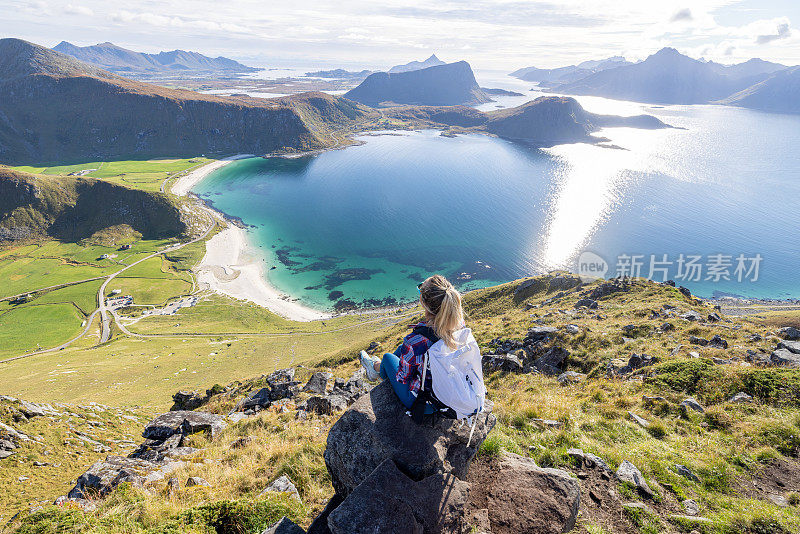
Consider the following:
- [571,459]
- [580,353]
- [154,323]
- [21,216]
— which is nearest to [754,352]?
[580,353]

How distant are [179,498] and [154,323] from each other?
94.5 m

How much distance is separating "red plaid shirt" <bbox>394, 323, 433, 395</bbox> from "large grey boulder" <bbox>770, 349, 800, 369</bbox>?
17512 millimetres

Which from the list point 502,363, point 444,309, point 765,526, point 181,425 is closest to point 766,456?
point 765,526

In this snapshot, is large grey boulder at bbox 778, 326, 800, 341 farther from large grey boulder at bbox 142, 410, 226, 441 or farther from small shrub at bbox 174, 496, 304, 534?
large grey boulder at bbox 142, 410, 226, 441

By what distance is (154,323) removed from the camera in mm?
84375

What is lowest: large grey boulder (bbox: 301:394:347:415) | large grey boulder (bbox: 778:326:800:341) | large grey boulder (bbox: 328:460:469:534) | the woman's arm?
large grey boulder (bbox: 301:394:347:415)

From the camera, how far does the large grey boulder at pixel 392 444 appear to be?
6.43m

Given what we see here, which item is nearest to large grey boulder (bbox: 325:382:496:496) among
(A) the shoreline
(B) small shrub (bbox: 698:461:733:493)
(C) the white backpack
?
(C) the white backpack

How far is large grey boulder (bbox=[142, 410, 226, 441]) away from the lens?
17734 millimetres

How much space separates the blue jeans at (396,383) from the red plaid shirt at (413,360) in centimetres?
26

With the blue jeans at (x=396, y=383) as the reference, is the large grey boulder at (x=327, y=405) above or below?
below

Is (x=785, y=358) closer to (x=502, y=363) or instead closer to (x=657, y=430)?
(x=657, y=430)

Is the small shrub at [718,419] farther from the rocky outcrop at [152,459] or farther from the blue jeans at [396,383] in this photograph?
the rocky outcrop at [152,459]

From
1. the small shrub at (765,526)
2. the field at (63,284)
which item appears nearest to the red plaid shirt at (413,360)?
the small shrub at (765,526)
